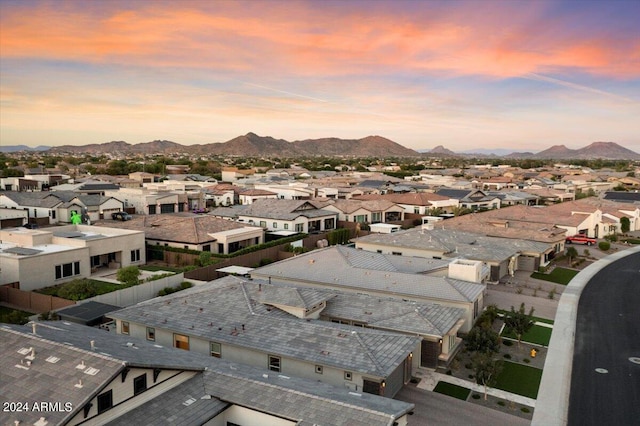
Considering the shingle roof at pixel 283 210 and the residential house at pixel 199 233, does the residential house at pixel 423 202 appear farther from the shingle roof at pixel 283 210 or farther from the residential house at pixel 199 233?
the residential house at pixel 199 233

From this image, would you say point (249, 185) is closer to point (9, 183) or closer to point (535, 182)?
point (9, 183)

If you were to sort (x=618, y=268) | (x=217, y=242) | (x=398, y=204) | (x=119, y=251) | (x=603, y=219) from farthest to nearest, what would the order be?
(x=398, y=204) → (x=603, y=219) → (x=618, y=268) → (x=217, y=242) → (x=119, y=251)

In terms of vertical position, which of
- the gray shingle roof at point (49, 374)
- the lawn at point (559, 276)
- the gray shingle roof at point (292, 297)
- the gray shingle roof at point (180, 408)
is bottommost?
the lawn at point (559, 276)

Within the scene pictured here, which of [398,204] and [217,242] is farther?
[398,204]

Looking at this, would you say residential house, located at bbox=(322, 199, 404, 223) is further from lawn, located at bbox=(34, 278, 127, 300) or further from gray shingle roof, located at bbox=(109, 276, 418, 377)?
gray shingle roof, located at bbox=(109, 276, 418, 377)

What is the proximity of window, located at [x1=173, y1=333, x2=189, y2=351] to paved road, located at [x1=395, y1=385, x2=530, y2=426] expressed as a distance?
12012mm

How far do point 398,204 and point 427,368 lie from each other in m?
61.7

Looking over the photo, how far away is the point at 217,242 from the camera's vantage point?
5316 centimetres

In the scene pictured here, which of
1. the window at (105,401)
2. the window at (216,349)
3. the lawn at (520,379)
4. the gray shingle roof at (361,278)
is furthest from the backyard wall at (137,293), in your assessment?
the lawn at (520,379)

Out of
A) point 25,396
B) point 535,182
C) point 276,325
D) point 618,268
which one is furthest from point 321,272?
point 535,182

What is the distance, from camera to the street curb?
77.2 ft

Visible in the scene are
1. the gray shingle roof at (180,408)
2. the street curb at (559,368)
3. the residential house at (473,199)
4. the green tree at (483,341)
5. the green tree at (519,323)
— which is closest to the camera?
the gray shingle roof at (180,408)

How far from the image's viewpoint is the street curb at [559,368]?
2353 centimetres

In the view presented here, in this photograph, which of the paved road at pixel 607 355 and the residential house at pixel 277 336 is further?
the paved road at pixel 607 355
